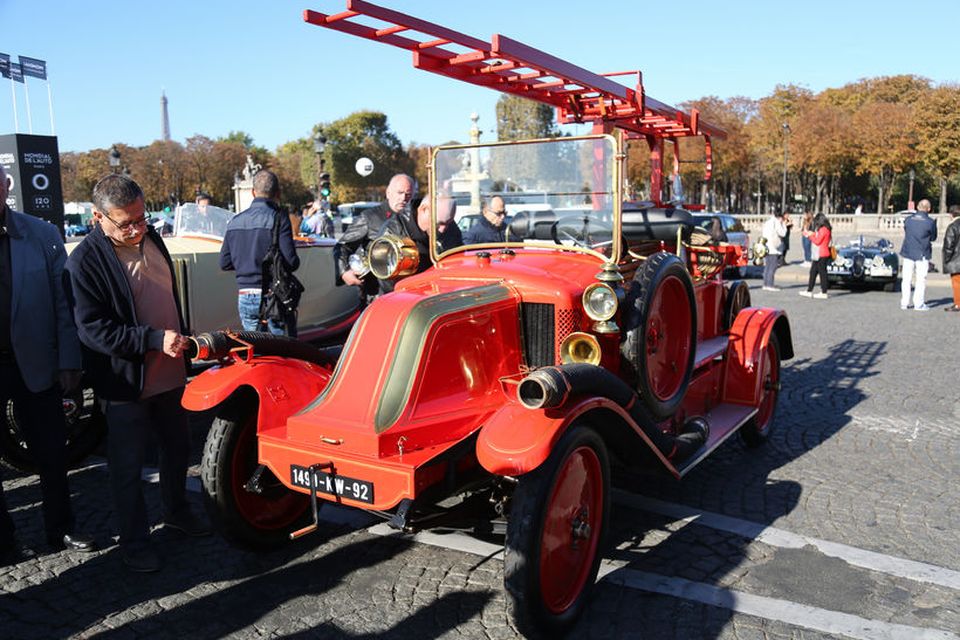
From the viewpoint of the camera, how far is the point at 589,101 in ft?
16.5

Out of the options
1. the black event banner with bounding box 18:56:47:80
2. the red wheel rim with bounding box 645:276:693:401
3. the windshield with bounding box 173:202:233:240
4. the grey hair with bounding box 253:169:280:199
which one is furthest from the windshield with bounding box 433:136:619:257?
the black event banner with bounding box 18:56:47:80

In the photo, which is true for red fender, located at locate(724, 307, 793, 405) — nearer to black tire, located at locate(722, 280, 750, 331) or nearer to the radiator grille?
black tire, located at locate(722, 280, 750, 331)

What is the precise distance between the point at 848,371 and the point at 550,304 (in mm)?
5611

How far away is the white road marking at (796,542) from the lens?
11.7 ft

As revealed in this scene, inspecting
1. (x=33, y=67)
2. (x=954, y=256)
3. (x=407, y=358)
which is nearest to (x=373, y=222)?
(x=407, y=358)

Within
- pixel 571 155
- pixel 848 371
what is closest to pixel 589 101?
pixel 571 155

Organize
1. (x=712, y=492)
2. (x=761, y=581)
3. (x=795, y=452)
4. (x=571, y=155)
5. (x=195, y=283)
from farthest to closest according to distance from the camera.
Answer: (x=195, y=283) → (x=795, y=452) → (x=712, y=492) → (x=571, y=155) → (x=761, y=581)

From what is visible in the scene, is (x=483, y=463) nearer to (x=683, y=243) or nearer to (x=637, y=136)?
(x=683, y=243)

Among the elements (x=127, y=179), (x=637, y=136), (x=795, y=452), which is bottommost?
(x=795, y=452)

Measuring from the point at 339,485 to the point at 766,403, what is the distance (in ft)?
12.7

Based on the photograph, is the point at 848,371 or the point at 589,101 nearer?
the point at 589,101

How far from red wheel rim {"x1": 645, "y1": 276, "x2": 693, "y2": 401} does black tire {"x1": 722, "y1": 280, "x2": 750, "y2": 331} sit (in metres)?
1.35

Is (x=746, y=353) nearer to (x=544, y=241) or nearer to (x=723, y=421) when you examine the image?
(x=723, y=421)

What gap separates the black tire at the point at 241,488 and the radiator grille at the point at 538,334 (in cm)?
139
